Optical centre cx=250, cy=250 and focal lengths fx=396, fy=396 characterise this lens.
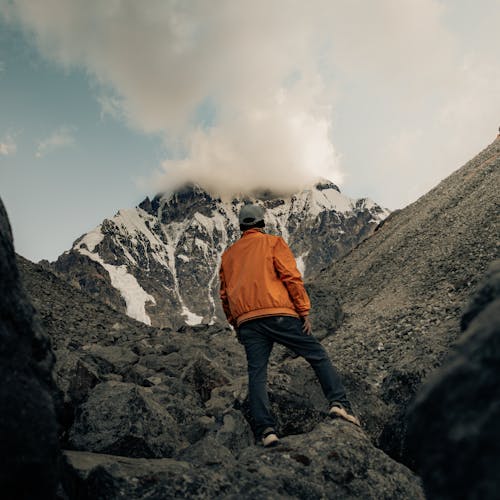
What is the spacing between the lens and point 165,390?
7.34 m

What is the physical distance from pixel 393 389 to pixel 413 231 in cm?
1911

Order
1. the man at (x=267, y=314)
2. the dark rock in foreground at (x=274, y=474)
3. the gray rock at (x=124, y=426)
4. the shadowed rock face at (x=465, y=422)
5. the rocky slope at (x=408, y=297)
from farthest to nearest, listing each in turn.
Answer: the rocky slope at (x=408, y=297) < the man at (x=267, y=314) < the gray rock at (x=124, y=426) < the dark rock in foreground at (x=274, y=474) < the shadowed rock face at (x=465, y=422)

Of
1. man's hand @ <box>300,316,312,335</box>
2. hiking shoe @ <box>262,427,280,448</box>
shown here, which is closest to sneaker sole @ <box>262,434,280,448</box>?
hiking shoe @ <box>262,427,280,448</box>

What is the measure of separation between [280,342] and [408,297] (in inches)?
413

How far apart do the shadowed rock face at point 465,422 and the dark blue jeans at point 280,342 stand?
2.98m

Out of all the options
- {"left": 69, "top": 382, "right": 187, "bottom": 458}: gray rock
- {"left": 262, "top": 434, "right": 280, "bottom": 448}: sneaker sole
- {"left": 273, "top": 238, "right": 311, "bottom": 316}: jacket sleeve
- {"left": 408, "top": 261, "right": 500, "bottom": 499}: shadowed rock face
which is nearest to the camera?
{"left": 408, "top": 261, "right": 500, "bottom": 499}: shadowed rock face

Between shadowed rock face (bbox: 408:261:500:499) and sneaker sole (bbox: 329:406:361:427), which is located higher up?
sneaker sole (bbox: 329:406:361:427)

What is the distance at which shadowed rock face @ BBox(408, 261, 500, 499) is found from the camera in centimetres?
140

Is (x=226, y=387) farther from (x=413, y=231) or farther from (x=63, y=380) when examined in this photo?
(x=413, y=231)

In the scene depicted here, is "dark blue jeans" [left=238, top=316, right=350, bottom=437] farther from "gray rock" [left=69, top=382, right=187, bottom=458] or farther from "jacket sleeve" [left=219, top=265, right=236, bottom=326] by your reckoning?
"gray rock" [left=69, top=382, right=187, bottom=458]

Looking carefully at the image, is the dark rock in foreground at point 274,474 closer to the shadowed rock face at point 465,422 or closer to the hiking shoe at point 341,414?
the hiking shoe at point 341,414

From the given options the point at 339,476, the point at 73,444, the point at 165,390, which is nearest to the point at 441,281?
the point at 165,390

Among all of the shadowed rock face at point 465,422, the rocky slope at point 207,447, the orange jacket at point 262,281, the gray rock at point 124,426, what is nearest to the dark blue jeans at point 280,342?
the orange jacket at point 262,281

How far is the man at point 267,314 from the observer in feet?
15.2
